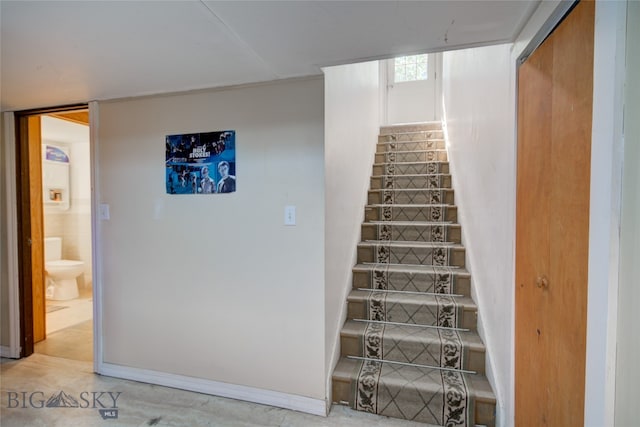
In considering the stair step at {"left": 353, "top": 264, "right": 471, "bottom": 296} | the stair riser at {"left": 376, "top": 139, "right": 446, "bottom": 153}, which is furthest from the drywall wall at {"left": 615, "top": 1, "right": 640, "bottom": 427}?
the stair riser at {"left": 376, "top": 139, "right": 446, "bottom": 153}

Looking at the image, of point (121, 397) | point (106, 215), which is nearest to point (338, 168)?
point (106, 215)

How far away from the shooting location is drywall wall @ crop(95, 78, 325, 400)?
1.70 m

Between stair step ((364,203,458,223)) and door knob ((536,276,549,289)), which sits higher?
stair step ((364,203,458,223))

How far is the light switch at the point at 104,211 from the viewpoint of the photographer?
203 cm

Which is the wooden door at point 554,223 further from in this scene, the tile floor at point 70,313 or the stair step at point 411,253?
the tile floor at point 70,313

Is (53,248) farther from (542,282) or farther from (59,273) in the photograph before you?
(542,282)

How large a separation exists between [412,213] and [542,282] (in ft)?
6.16

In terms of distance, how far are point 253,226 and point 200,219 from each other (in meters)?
0.37

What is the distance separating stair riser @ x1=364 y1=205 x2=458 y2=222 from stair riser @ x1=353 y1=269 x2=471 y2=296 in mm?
762

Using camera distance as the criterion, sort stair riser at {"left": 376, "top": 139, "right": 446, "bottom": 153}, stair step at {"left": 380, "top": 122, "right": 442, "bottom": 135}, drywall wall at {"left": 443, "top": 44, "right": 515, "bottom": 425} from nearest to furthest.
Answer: drywall wall at {"left": 443, "top": 44, "right": 515, "bottom": 425} < stair riser at {"left": 376, "top": 139, "right": 446, "bottom": 153} < stair step at {"left": 380, "top": 122, "right": 442, "bottom": 135}

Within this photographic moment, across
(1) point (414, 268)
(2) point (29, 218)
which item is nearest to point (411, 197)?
(1) point (414, 268)

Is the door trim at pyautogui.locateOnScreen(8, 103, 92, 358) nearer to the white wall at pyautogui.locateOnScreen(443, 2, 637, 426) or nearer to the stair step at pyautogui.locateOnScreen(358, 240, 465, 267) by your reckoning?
the stair step at pyautogui.locateOnScreen(358, 240, 465, 267)

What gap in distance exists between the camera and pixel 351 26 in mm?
1131

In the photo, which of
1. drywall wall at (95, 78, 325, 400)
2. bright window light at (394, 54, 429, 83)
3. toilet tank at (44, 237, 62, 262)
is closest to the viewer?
drywall wall at (95, 78, 325, 400)
